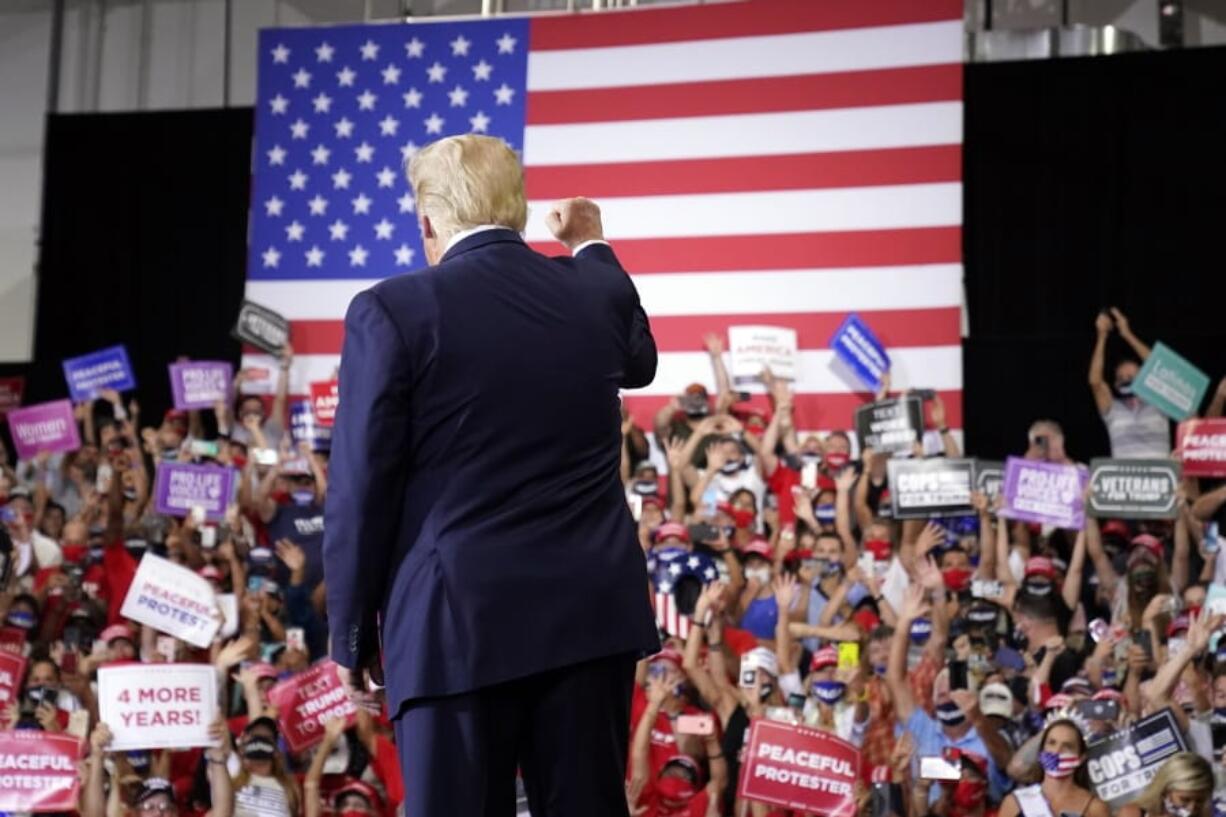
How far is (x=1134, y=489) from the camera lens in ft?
24.4

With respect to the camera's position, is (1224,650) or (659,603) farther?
(659,603)

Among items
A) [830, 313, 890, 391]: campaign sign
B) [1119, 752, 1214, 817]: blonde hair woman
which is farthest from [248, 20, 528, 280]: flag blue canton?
[1119, 752, 1214, 817]: blonde hair woman

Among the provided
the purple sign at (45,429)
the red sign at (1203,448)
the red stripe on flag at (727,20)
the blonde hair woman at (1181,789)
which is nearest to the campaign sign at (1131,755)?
the blonde hair woman at (1181,789)

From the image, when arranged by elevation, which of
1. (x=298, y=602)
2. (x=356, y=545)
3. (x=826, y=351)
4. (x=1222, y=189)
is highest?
(x=1222, y=189)

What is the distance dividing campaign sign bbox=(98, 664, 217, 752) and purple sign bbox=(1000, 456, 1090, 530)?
3623 millimetres

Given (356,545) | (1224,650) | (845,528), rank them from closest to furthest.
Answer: (356,545)
(1224,650)
(845,528)

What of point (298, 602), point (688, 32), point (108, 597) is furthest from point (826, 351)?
point (108, 597)

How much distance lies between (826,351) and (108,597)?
392 cm

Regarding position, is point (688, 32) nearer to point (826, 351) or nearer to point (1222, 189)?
point (826, 351)

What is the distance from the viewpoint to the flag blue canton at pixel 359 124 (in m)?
10.1

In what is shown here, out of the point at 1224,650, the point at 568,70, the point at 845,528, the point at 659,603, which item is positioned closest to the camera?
the point at 1224,650

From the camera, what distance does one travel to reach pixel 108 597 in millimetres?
8320

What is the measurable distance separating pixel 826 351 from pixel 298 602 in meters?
3.12

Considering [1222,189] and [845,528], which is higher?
[1222,189]
